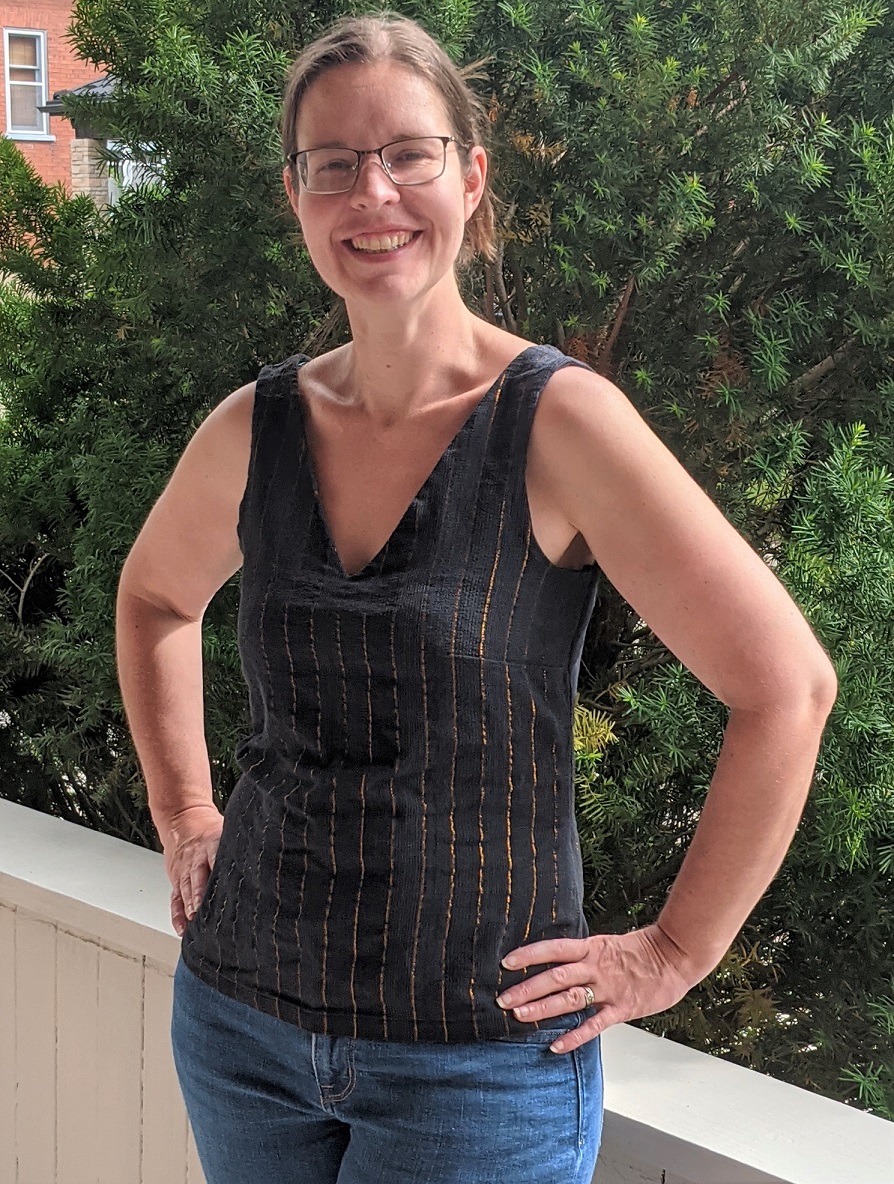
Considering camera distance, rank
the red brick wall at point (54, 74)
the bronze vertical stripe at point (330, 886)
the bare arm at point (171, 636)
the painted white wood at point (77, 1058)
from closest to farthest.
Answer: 1. the bronze vertical stripe at point (330, 886)
2. the bare arm at point (171, 636)
3. the painted white wood at point (77, 1058)
4. the red brick wall at point (54, 74)

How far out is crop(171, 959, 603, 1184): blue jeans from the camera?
1.08 meters

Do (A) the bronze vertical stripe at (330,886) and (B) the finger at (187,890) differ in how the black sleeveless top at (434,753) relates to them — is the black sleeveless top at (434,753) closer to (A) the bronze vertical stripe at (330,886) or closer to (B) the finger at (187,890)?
(A) the bronze vertical stripe at (330,886)

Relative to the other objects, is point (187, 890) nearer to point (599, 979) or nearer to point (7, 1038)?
point (599, 979)

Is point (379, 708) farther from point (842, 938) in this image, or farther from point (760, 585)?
point (842, 938)

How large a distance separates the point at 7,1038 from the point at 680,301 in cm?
152

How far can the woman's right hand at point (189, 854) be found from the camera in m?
1.45

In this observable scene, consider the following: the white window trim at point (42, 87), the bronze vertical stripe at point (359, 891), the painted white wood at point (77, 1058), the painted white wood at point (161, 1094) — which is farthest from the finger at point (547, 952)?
the white window trim at point (42, 87)

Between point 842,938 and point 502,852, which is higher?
point 502,852

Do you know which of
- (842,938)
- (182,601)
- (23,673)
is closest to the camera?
(182,601)

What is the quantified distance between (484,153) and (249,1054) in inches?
33.1

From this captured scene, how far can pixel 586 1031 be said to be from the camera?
3.67ft

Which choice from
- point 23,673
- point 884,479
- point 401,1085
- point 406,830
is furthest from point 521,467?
point 23,673

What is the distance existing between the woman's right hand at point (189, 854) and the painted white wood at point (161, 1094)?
35 centimetres

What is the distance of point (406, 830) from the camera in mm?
1094
